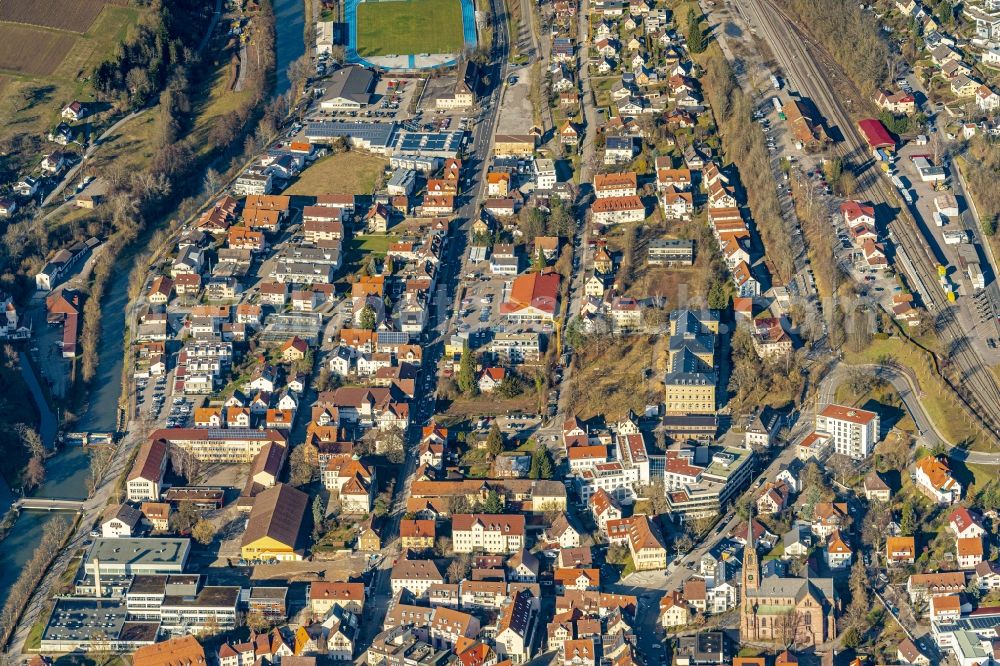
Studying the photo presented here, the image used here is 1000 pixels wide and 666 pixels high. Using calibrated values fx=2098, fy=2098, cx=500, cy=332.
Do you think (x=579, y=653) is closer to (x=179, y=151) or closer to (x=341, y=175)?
(x=341, y=175)

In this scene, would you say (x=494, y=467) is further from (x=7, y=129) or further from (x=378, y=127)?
(x=7, y=129)

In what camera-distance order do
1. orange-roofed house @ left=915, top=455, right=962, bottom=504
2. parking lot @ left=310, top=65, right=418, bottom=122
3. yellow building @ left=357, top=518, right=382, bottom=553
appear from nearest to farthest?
yellow building @ left=357, top=518, right=382, bottom=553
orange-roofed house @ left=915, top=455, right=962, bottom=504
parking lot @ left=310, top=65, right=418, bottom=122

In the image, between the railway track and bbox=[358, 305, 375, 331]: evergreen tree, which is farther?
bbox=[358, 305, 375, 331]: evergreen tree

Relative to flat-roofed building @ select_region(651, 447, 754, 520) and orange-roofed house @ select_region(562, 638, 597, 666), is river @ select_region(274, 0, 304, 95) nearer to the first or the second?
flat-roofed building @ select_region(651, 447, 754, 520)

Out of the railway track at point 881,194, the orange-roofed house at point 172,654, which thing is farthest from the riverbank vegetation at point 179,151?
the railway track at point 881,194

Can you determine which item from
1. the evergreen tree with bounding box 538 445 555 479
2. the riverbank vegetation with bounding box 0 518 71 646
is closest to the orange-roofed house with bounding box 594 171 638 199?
the evergreen tree with bounding box 538 445 555 479

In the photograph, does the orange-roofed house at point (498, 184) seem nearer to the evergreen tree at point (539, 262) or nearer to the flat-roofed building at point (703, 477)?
the evergreen tree at point (539, 262)

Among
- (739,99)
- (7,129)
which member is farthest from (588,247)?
(7,129)
